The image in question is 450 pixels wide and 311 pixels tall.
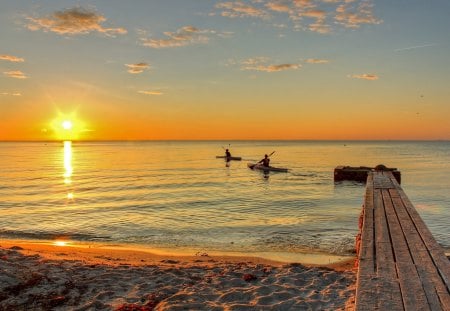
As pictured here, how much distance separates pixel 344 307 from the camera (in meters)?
7.62

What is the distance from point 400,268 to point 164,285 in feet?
17.3

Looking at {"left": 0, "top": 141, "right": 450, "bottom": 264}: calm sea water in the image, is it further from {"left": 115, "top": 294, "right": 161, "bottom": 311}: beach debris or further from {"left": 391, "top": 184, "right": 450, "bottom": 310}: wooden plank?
{"left": 115, "top": 294, "right": 161, "bottom": 311}: beach debris

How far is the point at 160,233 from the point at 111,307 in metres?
9.56

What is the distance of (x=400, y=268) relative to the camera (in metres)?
7.00

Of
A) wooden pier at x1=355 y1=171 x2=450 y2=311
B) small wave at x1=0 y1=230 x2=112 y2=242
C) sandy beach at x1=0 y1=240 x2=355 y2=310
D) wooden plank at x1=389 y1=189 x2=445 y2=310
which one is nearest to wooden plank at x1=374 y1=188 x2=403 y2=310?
wooden pier at x1=355 y1=171 x2=450 y2=311

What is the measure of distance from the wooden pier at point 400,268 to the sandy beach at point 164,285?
1.15m

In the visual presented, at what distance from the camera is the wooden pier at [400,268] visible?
565cm

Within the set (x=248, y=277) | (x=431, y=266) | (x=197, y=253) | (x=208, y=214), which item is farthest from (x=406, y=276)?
(x=208, y=214)

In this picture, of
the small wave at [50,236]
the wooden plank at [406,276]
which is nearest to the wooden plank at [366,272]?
the wooden plank at [406,276]

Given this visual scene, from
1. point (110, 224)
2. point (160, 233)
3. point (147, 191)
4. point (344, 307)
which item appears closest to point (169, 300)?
point (344, 307)

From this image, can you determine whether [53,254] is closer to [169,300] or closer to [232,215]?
[169,300]

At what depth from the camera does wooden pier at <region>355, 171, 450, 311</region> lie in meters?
5.65

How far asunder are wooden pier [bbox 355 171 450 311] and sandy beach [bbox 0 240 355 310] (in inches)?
45.5

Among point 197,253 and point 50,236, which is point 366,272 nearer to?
point 197,253
